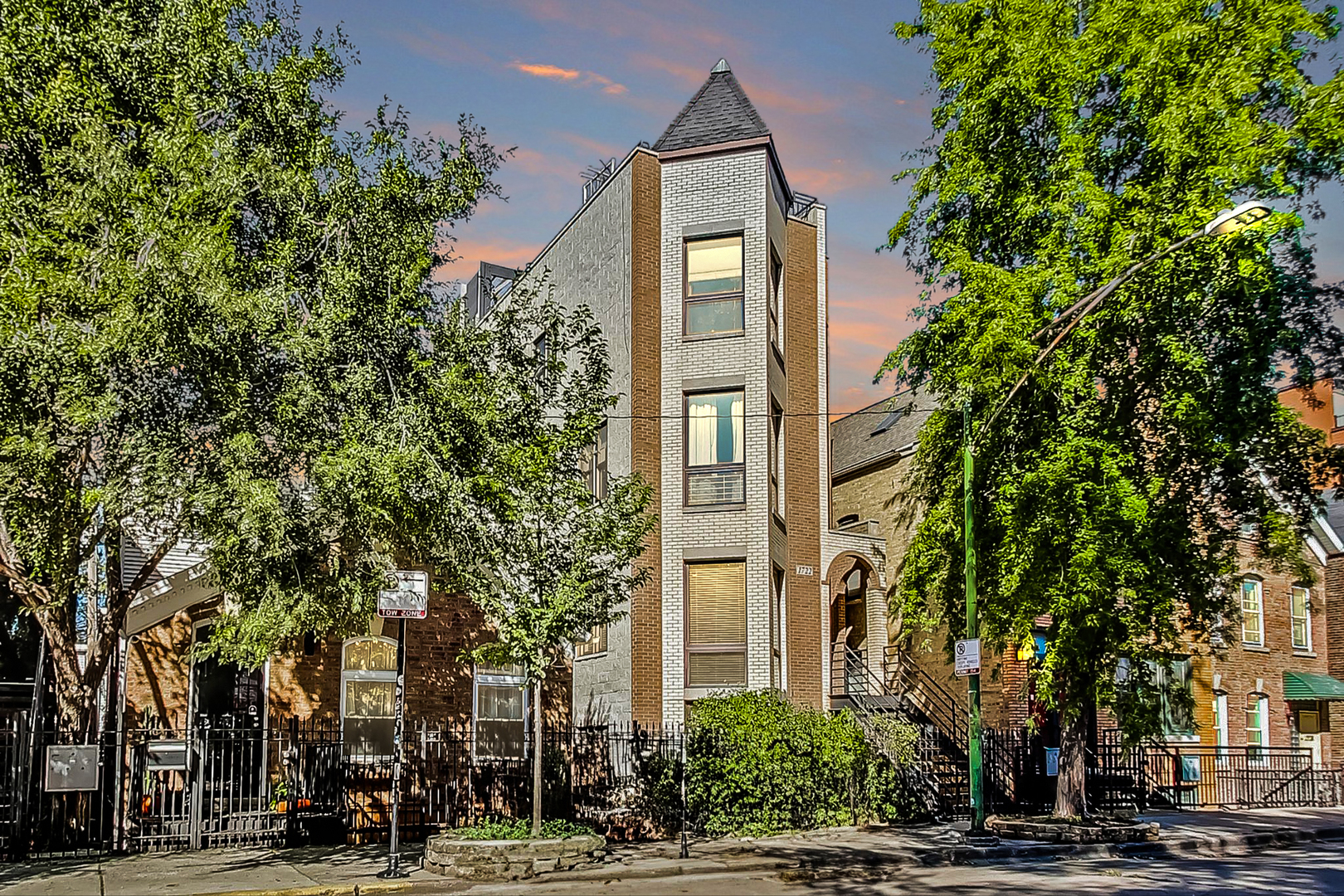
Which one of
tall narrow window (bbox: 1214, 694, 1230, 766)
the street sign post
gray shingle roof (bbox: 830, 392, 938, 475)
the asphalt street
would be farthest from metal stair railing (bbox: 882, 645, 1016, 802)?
the street sign post

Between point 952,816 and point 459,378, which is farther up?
point 459,378

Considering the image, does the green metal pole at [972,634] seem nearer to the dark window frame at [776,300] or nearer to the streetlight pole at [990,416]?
the streetlight pole at [990,416]

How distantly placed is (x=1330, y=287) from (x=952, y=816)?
36.4 ft

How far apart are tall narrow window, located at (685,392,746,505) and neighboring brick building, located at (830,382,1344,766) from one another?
5.54 m

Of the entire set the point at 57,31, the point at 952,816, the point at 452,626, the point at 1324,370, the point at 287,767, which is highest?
the point at 57,31

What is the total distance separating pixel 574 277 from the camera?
1057 inches

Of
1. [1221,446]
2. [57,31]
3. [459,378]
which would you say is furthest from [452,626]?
[1221,446]

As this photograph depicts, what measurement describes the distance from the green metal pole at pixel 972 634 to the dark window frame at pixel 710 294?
6250mm

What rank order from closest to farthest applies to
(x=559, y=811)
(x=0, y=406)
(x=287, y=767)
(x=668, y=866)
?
(x=0, y=406), (x=668, y=866), (x=287, y=767), (x=559, y=811)

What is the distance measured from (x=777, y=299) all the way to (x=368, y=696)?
1165cm

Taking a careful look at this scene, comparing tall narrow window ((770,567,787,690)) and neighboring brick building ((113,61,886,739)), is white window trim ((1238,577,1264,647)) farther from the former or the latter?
tall narrow window ((770,567,787,690))

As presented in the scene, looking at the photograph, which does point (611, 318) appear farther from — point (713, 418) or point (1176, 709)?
point (1176, 709)

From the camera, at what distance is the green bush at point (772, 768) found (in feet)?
59.1

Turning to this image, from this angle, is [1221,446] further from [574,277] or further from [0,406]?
[0,406]
